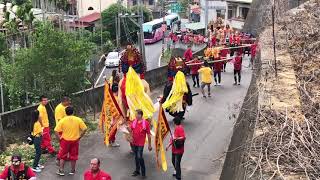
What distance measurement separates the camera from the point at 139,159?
454 inches

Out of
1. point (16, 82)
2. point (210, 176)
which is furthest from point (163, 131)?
point (16, 82)

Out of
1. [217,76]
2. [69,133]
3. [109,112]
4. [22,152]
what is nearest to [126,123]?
[109,112]

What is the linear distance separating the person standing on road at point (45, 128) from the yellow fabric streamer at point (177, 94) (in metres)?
3.60

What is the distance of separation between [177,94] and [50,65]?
140 inches

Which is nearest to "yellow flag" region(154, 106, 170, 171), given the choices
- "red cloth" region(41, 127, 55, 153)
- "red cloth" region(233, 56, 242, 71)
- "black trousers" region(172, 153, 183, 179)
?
"black trousers" region(172, 153, 183, 179)

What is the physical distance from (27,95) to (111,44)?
37187mm

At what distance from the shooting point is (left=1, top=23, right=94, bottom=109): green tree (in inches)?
593

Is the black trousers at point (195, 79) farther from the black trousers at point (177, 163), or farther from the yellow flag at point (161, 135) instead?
the black trousers at point (177, 163)

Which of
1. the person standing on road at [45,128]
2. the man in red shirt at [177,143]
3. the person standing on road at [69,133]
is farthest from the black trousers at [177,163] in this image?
the person standing on road at [45,128]

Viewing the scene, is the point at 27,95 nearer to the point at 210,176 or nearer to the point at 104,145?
the point at 104,145

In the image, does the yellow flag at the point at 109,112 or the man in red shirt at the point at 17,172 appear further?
the yellow flag at the point at 109,112

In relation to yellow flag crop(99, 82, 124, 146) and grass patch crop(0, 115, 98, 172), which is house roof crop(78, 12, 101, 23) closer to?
grass patch crop(0, 115, 98, 172)

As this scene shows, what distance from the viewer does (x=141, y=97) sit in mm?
13117

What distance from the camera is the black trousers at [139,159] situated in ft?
37.2
